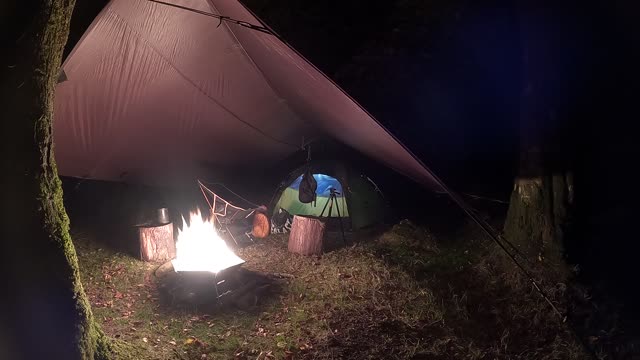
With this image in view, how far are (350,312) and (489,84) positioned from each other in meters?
6.15

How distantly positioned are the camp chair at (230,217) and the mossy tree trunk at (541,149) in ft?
9.96

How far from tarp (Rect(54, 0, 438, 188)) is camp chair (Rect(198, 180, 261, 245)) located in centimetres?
41

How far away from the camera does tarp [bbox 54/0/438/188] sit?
431 centimetres

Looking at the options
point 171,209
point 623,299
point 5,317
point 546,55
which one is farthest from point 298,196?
point 5,317

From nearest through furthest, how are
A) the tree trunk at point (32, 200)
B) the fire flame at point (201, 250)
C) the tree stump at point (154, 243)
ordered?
the tree trunk at point (32, 200)
the fire flame at point (201, 250)
the tree stump at point (154, 243)

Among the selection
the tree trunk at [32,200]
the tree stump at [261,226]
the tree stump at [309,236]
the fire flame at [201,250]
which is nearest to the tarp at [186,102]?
the tree stump at [261,226]

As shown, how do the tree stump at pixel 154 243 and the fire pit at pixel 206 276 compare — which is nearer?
the fire pit at pixel 206 276

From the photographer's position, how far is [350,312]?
3812mm

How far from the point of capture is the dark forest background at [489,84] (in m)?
3.98

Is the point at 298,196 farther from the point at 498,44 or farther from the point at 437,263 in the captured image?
the point at 498,44

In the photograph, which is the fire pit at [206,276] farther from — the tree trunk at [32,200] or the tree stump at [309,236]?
the tree trunk at [32,200]

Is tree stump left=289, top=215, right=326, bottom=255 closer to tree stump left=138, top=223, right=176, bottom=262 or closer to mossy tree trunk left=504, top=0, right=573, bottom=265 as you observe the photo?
tree stump left=138, top=223, right=176, bottom=262

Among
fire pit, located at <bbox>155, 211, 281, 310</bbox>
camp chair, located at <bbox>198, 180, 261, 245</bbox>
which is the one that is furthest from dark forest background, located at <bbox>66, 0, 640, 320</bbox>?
fire pit, located at <bbox>155, 211, 281, 310</bbox>

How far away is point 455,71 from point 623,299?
566cm
